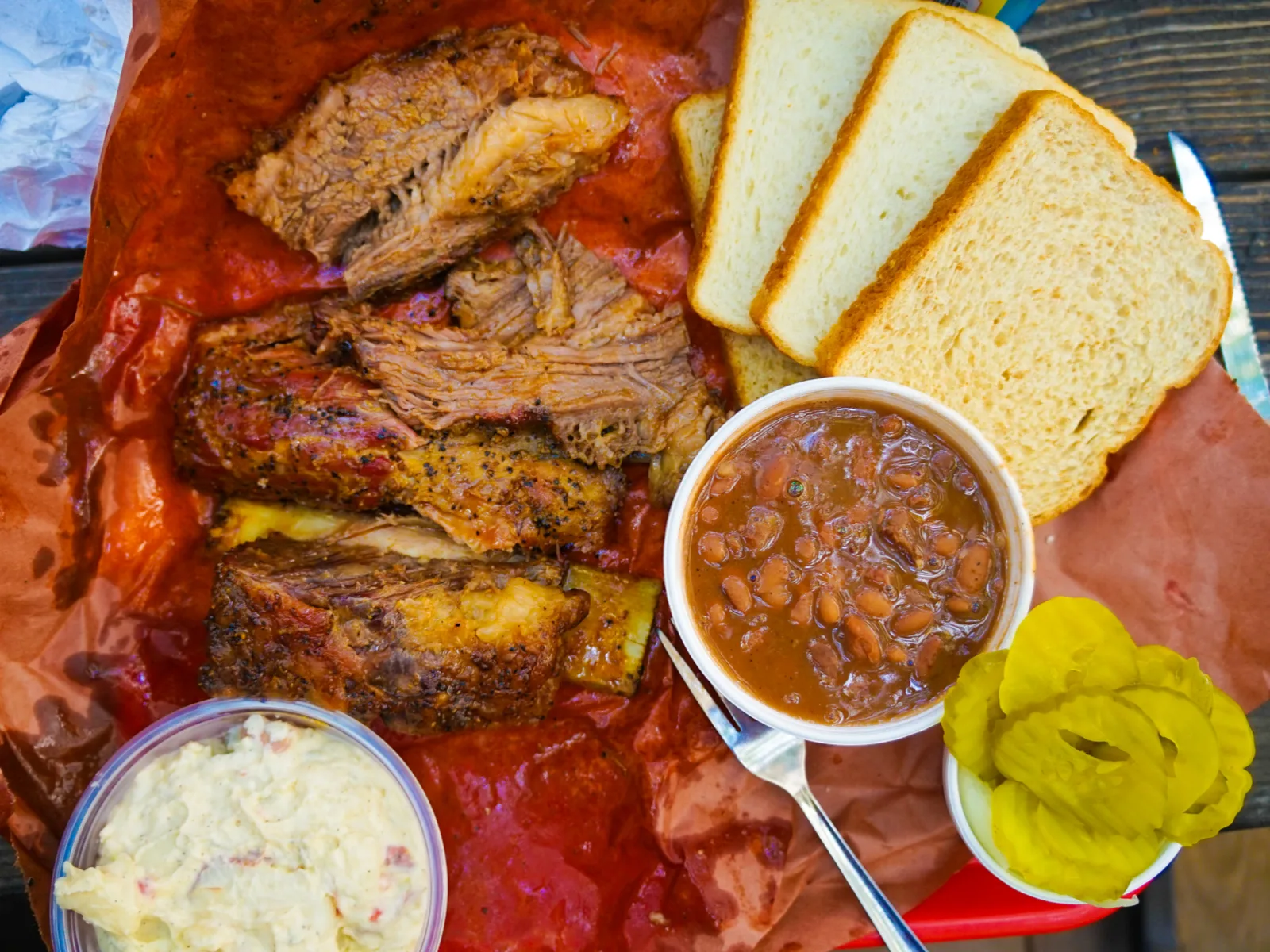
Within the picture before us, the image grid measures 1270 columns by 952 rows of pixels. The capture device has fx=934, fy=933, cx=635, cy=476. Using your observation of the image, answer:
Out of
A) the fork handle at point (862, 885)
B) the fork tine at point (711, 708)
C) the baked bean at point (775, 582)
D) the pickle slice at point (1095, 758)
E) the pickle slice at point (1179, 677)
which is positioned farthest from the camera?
the fork tine at point (711, 708)

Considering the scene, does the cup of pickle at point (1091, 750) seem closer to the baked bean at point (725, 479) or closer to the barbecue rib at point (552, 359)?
the baked bean at point (725, 479)

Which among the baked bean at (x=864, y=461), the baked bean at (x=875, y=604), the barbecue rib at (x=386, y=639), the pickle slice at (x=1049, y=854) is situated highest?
the baked bean at (x=864, y=461)

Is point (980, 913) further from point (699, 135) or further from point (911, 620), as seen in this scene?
point (699, 135)

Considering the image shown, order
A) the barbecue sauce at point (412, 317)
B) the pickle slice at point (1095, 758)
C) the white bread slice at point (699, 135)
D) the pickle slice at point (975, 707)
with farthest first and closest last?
the white bread slice at point (699, 135) → the barbecue sauce at point (412, 317) → the pickle slice at point (975, 707) → the pickle slice at point (1095, 758)

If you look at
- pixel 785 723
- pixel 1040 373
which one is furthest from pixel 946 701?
pixel 1040 373

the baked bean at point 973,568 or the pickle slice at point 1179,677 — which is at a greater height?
the pickle slice at point 1179,677

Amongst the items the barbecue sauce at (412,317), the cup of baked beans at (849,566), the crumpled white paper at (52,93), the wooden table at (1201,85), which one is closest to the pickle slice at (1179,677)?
the cup of baked beans at (849,566)

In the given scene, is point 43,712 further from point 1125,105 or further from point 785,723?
point 1125,105
